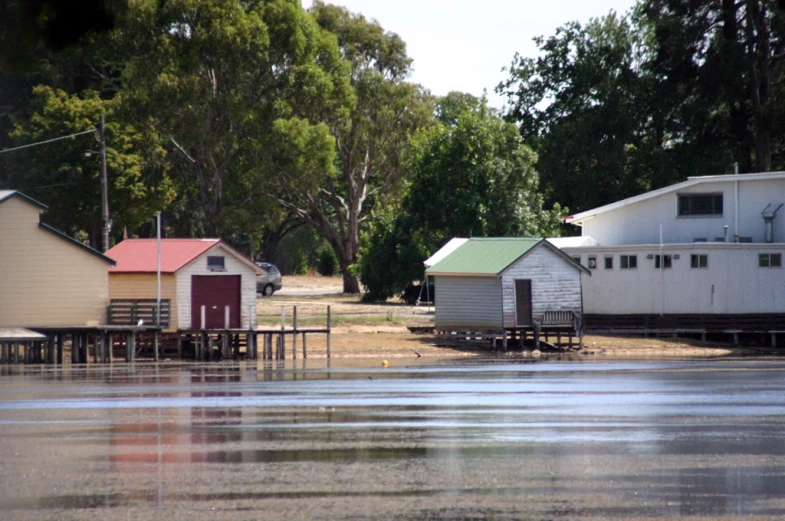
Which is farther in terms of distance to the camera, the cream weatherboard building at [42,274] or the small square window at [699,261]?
the small square window at [699,261]

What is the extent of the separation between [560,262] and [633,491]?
36.1 metres

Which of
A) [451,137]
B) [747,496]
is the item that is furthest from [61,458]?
[451,137]

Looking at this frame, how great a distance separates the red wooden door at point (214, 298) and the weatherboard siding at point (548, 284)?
11.8 meters

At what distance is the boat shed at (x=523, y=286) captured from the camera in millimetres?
51438

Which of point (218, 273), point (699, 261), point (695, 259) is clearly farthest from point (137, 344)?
point (699, 261)

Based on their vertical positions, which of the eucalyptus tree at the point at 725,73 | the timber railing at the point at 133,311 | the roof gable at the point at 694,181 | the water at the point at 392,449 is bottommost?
the water at the point at 392,449

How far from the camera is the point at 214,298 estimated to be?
4703 centimetres

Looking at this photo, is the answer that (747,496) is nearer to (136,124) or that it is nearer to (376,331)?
(376,331)

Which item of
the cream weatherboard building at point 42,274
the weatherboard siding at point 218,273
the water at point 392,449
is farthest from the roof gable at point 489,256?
the cream weatherboard building at point 42,274

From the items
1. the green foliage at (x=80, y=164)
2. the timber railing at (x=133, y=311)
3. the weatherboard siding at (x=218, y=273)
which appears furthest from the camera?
the green foliage at (x=80, y=164)

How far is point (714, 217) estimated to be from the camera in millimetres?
55750

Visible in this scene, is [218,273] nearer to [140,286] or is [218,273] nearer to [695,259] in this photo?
[140,286]

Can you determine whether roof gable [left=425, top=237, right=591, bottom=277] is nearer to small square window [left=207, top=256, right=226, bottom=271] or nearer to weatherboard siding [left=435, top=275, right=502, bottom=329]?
weatherboard siding [left=435, top=275, right=502, bottom=329]

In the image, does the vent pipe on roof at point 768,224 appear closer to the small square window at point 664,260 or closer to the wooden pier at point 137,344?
the small square window at point 664,260
